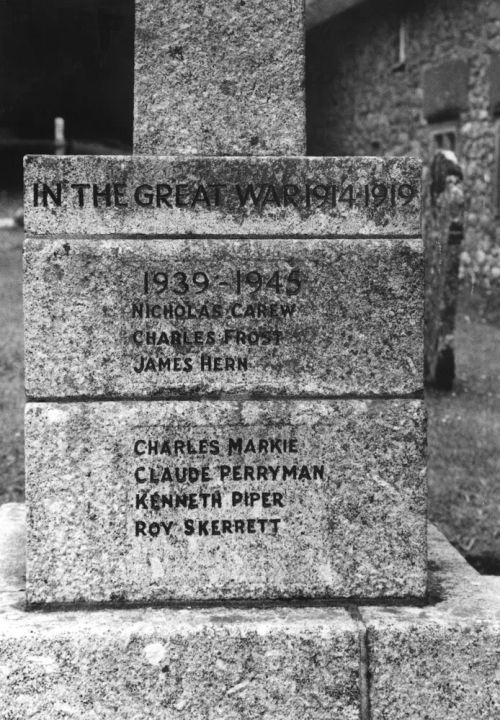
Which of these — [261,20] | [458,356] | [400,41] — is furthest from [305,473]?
[400,41]

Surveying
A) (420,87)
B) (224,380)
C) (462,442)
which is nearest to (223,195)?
(224,380)

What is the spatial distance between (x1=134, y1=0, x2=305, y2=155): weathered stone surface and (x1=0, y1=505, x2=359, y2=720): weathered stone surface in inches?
54.4

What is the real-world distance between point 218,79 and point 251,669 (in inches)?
66.4

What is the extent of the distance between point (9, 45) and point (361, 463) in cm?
278

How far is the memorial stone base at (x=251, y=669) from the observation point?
8.92ft

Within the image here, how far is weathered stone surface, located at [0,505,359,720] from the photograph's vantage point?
2717 mm

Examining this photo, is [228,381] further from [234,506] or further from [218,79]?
[218,79]

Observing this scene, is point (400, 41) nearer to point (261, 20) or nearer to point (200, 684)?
point (261, 20)

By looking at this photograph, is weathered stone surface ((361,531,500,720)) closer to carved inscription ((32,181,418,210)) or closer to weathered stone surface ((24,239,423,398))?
weathered stone surface ((24,239,423,398))

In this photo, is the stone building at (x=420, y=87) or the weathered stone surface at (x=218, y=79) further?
the stone building at (x=420, y=87)

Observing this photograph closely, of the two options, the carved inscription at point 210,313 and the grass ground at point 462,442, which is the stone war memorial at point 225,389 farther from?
the grass ground at point 462,442

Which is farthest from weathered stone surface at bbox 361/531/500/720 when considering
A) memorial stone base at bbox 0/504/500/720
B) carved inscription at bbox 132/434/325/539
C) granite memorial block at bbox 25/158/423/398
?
granite memorial block at bbox 25/158/423/398

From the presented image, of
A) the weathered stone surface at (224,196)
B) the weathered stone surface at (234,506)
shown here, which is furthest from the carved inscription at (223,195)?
the weathered stone surface at (234,506)

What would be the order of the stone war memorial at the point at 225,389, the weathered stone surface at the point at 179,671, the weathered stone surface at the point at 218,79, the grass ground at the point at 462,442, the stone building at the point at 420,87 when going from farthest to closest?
the stone building at the point at 420,87
the grass ground at the point at 462,442
the weathered stone surface at the point at 218,79
the stone war memorial at the point at 225,389
the weathered stone surface at the point at 179,671
